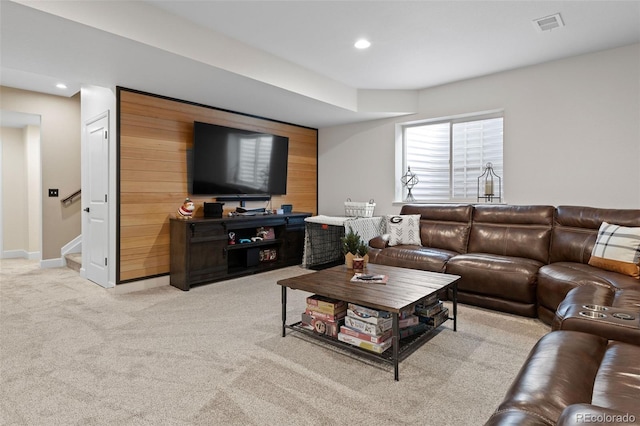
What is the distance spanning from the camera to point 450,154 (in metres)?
4.89

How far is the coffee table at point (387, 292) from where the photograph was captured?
209 centimetres

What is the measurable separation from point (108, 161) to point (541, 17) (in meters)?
4.43

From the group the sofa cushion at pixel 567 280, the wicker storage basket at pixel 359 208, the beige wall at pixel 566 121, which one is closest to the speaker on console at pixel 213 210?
the wicker storage basket at pixel 359 208

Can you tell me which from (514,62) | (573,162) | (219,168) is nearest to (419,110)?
(514,62)

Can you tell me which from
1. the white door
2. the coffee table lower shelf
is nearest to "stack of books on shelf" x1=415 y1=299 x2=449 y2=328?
the coffee table lower shelf

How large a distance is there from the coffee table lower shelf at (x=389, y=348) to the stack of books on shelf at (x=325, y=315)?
5 centimetres

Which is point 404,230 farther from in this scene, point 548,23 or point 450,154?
point 548,23

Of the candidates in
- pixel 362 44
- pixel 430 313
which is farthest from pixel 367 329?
pixel 362 44

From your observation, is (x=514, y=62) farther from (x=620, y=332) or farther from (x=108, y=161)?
(x=108, y=161)

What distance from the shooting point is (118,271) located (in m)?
3.84

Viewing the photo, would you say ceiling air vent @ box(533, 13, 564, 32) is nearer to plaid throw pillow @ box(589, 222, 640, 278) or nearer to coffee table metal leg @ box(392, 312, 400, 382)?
plaid throw pillow @ box(589, 222, 640, 278)

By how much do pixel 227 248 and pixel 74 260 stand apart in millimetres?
2492

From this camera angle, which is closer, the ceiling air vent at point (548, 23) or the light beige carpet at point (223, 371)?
the light beige carpet at point (223, 371)

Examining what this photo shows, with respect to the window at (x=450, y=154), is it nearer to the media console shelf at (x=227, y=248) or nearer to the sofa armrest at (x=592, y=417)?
the media console shelf at (x=227, y=248)
